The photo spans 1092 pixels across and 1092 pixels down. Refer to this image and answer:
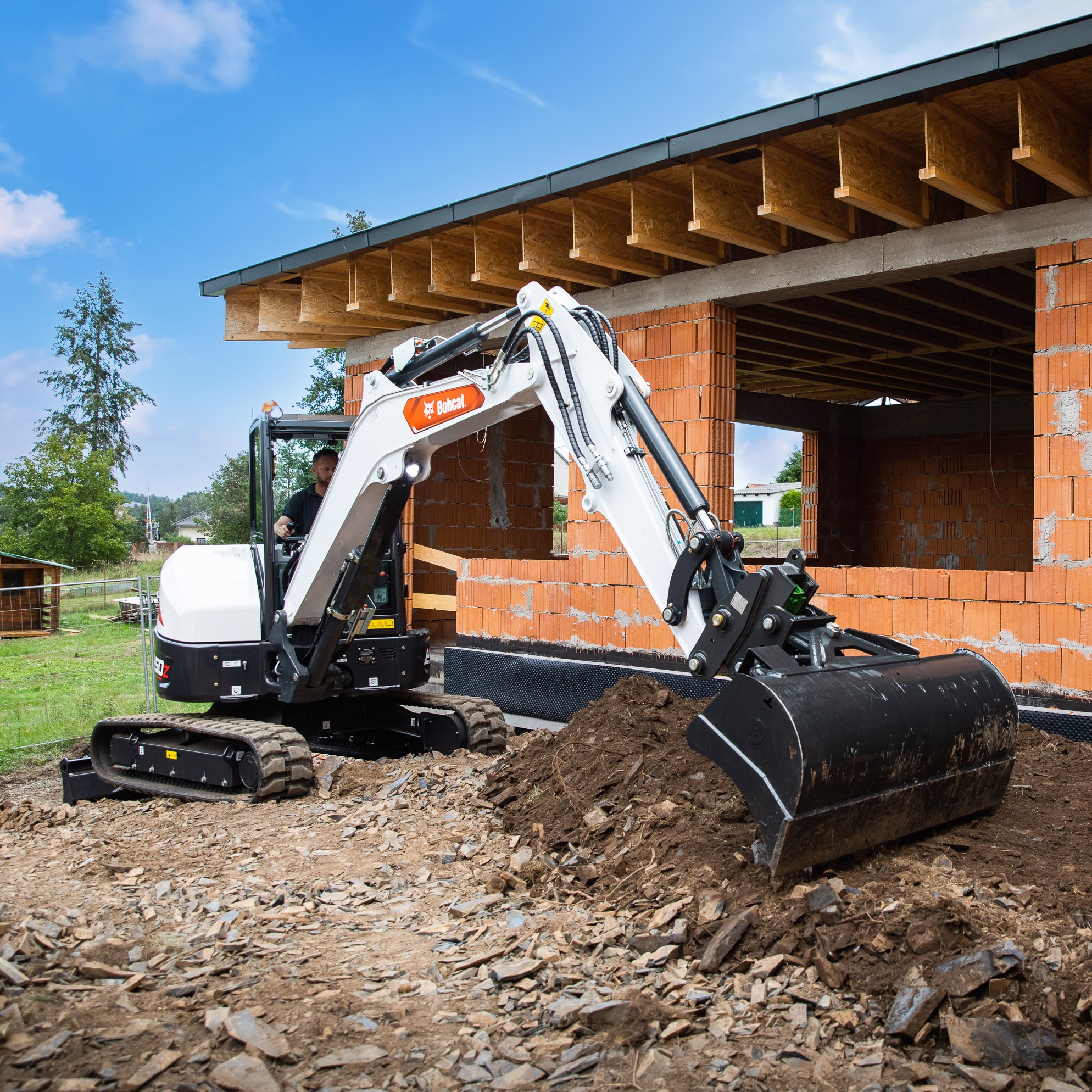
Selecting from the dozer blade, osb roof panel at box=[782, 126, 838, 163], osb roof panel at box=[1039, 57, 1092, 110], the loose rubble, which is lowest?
the loose rubble

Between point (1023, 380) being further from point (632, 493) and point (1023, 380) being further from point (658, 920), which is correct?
point (658, 920)

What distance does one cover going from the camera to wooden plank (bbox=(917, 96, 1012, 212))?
5984 millimetres

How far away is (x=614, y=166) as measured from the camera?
734 centimetres

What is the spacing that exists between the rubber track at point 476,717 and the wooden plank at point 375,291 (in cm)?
410

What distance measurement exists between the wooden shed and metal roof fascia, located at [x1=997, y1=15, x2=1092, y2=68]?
18.7 meters

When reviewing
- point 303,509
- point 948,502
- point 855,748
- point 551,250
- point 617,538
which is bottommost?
point 855,748

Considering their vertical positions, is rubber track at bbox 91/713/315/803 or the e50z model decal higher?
the e50z model decal

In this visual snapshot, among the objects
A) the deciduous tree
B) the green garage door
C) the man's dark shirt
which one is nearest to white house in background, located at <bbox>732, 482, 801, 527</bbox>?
the green garage door

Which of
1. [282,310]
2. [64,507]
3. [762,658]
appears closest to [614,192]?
[282,310]

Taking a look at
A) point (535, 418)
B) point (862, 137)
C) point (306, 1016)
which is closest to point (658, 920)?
point (306, 1016)

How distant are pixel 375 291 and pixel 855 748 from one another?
7.55 meters

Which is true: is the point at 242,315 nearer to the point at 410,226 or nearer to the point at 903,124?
the point at 410,226

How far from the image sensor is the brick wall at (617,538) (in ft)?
26.3

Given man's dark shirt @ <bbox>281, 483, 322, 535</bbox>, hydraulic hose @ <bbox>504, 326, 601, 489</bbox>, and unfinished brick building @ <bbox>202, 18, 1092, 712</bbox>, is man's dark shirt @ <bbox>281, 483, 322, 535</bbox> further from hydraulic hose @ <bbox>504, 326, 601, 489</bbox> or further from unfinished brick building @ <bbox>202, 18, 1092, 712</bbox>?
hydraulic hose @ <bbox>504, 326, 601, 489</bbox>
